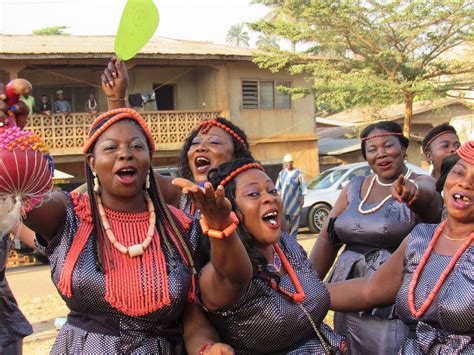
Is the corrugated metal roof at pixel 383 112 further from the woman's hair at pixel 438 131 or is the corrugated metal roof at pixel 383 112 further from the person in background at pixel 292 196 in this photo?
the woman's hair at pixel 438 131

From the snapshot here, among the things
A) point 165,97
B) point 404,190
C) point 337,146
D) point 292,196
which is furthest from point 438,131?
point 337,146

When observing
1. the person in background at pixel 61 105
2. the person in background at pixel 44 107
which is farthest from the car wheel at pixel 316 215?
the person in background at pixel 44 107

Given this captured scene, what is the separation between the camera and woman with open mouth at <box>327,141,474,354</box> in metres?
2.47

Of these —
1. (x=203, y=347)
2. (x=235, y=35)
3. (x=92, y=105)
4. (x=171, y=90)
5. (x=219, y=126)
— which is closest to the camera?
(x=203, y=347)

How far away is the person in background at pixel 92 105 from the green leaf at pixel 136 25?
16002mm

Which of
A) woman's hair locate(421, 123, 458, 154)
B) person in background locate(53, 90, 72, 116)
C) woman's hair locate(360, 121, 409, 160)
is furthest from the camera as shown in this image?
person in background locate(53, 90, 72, 116)

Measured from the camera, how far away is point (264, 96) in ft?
70.7

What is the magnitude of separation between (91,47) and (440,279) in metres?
17.7

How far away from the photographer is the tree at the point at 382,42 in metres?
16.9

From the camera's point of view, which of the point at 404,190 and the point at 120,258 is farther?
the point at 404,190

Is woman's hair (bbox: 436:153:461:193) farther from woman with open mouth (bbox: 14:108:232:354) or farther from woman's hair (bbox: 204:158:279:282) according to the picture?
woman with open mouth (bbox: 14:108:232:354)

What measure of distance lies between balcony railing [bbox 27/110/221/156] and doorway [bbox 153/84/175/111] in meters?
2.05

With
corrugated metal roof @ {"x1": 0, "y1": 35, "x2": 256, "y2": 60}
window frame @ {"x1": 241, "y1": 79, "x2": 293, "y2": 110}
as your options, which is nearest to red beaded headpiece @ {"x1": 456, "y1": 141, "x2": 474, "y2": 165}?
corrugated metal roof @ {"x1": 0, "y1": 35, "x2": 256, "y2": 60}

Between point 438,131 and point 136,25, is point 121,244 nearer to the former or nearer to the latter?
point 136,25
